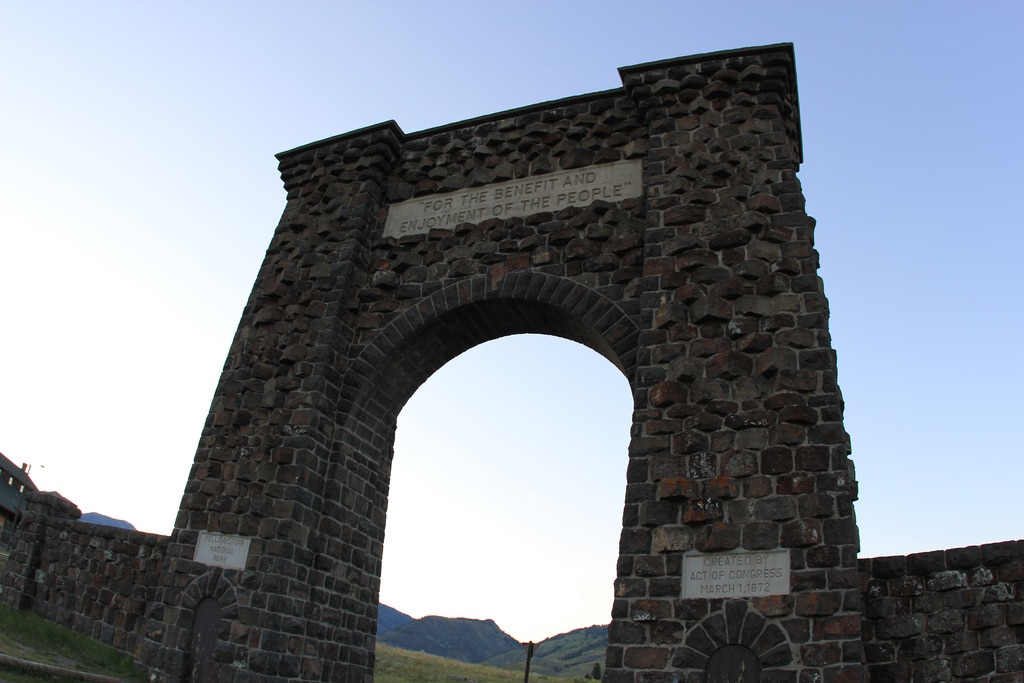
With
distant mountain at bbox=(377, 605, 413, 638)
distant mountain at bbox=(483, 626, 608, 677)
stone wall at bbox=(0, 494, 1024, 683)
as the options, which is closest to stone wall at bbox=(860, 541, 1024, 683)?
stone wall at bbox=(0, 494, 1024, 683)

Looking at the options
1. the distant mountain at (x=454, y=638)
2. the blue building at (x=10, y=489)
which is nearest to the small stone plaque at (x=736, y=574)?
the blue building at (x=10, y=489)

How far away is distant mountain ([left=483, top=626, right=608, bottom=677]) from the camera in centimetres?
5809

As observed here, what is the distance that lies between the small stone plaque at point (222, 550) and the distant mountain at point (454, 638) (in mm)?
79492

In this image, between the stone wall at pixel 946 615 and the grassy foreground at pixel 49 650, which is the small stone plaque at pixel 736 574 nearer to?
the stone wall at pixel 946 615

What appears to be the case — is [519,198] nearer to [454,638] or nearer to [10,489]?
[10,489]

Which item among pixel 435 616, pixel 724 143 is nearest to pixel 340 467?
pixel 724 143

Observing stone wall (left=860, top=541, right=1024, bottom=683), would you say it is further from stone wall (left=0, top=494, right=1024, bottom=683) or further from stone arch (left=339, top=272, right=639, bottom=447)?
stone arch (left=339, top=272, right=639, bottom=447)

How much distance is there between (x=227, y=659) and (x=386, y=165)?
21.8ft

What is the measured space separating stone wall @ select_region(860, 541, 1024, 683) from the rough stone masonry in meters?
0.02

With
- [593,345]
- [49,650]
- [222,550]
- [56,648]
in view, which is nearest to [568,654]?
[56,648]

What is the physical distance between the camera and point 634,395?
25.8 feet

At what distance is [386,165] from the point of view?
1115cm

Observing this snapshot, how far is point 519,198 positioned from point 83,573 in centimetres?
785

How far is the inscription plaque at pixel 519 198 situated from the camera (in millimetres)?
9578
